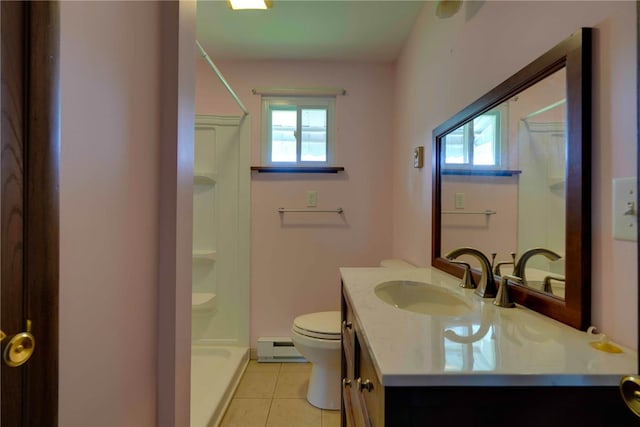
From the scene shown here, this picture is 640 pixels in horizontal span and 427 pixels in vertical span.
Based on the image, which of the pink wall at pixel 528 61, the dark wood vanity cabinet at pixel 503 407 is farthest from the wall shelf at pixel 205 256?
the dark wood vanity cabinet at pixel 503 407

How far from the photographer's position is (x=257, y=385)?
6.81 ft

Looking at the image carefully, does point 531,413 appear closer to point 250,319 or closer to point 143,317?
point 143,317

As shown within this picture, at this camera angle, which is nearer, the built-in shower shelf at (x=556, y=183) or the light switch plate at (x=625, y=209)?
the light switch plate at (x=625, y=209)

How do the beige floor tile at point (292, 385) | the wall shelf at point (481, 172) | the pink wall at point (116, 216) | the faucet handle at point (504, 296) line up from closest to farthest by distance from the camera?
the pink wall at point (116, 216), the faucet handle at point (504, 296), the wall shelf at point (481, 172), the beige floor tile at point (292, 385)

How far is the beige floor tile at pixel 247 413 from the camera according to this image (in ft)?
5.59

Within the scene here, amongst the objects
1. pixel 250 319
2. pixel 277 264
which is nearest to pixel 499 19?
pixel 277 264

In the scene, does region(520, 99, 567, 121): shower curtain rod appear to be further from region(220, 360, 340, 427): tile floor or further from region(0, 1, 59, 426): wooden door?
region(220, 360, 340, 427): tile floor

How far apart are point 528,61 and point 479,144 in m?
0.35

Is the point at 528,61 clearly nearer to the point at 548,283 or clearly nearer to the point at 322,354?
the point at 548,283

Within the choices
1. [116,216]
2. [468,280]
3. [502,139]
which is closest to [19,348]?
[116,216]

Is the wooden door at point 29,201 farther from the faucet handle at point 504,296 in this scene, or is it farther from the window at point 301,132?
the window at point 301,132

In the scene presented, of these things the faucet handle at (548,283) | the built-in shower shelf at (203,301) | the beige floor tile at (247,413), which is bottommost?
the beige floor tile at (247,413)

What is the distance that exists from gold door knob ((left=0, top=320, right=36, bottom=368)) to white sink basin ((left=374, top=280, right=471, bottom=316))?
3.06 feet

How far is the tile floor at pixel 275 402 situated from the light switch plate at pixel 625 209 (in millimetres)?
1609
